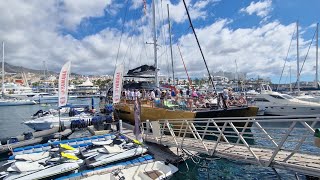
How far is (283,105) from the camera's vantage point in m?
34.6

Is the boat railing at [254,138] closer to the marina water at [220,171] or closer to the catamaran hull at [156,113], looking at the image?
the catamaran hull at [156,113]

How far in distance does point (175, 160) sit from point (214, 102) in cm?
874

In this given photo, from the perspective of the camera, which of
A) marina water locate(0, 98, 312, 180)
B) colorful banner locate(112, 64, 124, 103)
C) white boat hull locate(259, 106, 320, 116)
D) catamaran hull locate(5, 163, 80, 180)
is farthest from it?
white boat hull locate(259, 106, 320, 116)

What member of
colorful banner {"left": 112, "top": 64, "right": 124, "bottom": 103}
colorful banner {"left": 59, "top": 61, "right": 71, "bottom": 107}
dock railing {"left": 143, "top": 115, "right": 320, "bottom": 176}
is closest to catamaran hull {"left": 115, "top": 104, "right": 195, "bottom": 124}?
colorful banner {"left": 112, "top": 64, "right": 124, "bottom": 103}

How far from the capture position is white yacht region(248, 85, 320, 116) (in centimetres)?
3250

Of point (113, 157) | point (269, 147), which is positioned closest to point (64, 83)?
point (113, 157)

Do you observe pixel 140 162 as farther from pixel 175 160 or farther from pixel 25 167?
pixel 25 167

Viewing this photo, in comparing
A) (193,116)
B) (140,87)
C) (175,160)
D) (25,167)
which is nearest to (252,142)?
(193,116)

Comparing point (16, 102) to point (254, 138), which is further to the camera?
point (16, 102)

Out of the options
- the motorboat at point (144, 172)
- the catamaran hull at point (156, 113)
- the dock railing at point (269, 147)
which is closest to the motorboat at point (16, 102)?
the catamaran hull at point (156, 113)

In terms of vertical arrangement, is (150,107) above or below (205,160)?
above

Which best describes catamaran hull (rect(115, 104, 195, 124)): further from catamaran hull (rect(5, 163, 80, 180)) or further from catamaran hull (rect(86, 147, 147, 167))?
catamaran hull (rect(5, 163, 80, 180))

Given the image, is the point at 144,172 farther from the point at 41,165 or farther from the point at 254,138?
the point at 254,138

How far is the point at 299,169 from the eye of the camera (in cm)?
807
